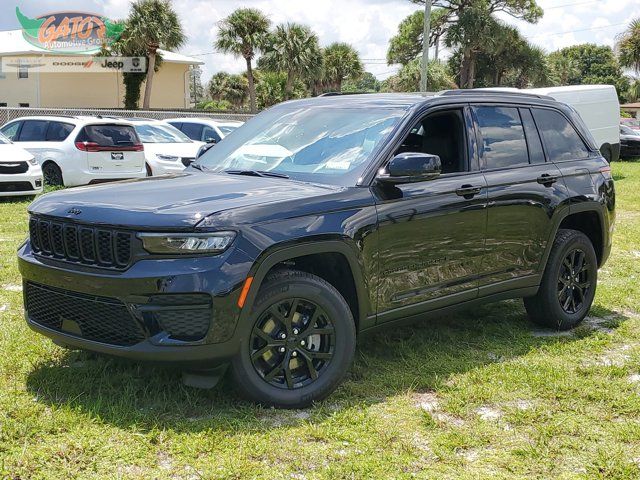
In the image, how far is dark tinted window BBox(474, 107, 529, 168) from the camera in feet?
17.3

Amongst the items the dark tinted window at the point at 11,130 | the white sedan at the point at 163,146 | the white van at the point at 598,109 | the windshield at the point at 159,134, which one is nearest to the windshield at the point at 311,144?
the white sedan at the point at 163,146

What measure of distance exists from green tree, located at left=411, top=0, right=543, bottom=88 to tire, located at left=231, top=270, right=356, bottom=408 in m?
46.3

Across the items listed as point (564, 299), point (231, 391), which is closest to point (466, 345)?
point (564, 299)

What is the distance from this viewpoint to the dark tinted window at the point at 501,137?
5.27 m

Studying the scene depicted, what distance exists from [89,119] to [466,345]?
11104mm

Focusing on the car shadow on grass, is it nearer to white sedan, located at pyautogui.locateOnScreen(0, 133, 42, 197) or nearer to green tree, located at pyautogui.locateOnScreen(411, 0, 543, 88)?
white sedan, located at pyautogui.locateOnScreen(0, 133, 42, 197)

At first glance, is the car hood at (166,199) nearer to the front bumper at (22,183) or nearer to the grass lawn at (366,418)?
the grass lawn at (366,418)

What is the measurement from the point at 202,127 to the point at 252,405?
13890 mm

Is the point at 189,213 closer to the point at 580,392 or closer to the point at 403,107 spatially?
the point at 403,107

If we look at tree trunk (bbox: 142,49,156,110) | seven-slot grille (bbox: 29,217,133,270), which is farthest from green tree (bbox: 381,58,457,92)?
seven-slot grille (bbox: 29,217,133,270)

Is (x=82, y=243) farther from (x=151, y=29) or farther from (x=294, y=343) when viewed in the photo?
(x=151, y=29)

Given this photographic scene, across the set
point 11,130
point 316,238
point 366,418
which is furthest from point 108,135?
point 366,418

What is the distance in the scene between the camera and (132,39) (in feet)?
136

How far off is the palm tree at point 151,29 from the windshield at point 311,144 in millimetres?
37354
